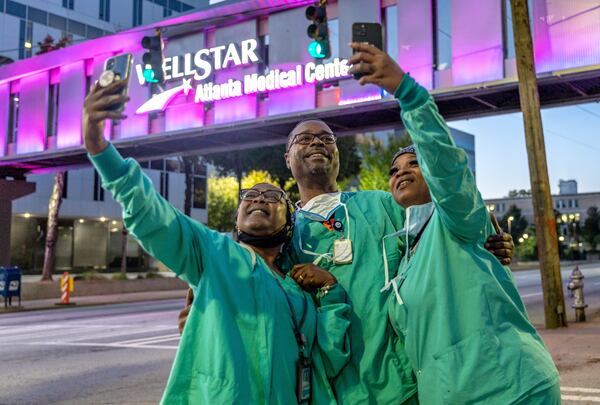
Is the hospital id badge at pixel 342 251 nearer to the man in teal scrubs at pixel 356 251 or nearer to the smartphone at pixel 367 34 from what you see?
the man in teal scrubs at pixel 356 251

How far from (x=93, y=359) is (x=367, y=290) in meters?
8.11

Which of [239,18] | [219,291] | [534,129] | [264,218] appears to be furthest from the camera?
[239,18]

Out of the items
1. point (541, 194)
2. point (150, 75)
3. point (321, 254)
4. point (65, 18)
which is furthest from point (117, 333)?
point (65, 18)

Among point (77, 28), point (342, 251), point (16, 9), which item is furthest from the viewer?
point (77, 28)

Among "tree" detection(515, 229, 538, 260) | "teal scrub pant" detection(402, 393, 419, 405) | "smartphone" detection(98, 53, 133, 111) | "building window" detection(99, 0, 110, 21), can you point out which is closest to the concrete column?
"building window" detection(99, 0, 110, 21)

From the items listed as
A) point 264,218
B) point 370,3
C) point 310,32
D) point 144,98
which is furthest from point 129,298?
point 264,218

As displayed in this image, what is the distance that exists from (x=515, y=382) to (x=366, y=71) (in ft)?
4.01

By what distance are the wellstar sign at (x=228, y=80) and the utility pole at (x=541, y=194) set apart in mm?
8004

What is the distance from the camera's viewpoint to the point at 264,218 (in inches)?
113

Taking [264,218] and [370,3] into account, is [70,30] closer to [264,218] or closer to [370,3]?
[370,3]

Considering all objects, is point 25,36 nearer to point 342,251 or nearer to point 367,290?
point 342,251

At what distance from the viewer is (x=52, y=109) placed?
2773 centimetres

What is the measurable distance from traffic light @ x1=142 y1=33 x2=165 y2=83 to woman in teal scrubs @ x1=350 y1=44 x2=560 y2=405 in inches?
536

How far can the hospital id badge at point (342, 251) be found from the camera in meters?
3.01
